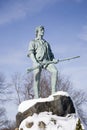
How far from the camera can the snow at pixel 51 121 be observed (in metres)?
14.7

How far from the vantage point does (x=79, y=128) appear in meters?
11.5

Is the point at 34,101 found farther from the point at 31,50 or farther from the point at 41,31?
the point at 41,31

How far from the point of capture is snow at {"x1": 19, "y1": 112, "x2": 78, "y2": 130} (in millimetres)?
14672

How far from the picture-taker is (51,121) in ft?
48.7

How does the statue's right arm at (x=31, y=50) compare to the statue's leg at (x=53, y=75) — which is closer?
the statue's leg at (x=53, y=75)

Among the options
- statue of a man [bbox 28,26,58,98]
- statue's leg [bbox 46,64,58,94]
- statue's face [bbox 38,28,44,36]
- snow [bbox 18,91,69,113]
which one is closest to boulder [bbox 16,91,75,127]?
snow [bbox 18,91,69,113]

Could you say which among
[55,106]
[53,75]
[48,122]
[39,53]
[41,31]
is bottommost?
[48,122]

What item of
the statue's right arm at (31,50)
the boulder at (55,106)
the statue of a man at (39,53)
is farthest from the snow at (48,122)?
the statue's right arm at (31,50)

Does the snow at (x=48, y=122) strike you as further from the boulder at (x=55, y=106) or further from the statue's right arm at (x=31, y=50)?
the statue's right arm at (x=31, y=50)

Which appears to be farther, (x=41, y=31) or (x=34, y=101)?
(x=41, y=31)

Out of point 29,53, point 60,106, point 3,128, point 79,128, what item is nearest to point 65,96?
point 60,106

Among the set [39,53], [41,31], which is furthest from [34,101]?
[41,31]

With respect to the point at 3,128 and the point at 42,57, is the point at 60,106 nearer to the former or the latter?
the point at 42,57

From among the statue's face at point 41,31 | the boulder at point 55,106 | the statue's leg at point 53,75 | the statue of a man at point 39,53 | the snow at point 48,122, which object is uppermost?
the statue's face at point 41,31
